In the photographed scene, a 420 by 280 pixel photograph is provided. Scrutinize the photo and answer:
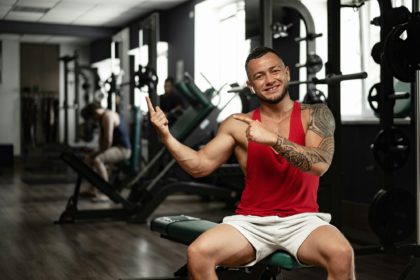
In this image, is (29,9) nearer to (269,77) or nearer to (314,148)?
(269,77)

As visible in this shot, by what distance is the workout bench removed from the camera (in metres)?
2.02

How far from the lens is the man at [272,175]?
1.92 meters

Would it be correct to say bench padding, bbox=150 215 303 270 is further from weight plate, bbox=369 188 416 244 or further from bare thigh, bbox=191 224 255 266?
weight plate, bbox=369 188 416 244

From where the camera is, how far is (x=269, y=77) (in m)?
2.07

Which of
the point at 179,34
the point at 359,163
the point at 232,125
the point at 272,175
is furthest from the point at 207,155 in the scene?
the point at 179,34

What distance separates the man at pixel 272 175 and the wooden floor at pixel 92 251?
120cm

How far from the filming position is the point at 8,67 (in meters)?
12.9

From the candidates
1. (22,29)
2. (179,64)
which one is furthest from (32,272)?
(22,29)

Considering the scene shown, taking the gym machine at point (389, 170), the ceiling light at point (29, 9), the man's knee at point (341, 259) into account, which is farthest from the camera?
the ceiling light at point (29, 9)

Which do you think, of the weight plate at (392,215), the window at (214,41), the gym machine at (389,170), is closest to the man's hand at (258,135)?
the gym machine at (389,170)

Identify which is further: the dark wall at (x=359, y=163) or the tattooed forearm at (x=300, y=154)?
the dark wall at (x=359, y=163)

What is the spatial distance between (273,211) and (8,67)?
465 inches

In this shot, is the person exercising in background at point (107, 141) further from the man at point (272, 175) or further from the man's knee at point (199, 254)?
the man's knee at point (199, 254)

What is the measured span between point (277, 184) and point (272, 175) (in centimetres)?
3
